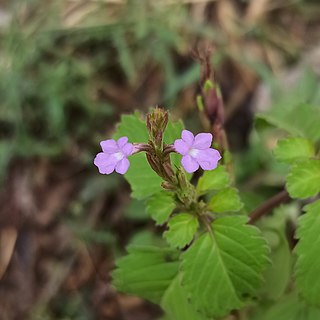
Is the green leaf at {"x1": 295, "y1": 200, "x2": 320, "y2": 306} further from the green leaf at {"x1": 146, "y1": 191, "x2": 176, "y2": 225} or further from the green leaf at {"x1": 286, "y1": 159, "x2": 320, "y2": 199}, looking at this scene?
the green leaf at {"x1": 146, "y1": 191, "x2": 176, "y2": 225}

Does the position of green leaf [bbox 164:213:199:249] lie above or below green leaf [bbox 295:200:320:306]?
above

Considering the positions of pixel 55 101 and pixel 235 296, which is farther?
pixel 55 101

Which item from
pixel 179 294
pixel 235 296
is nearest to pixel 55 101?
pixel 179 294

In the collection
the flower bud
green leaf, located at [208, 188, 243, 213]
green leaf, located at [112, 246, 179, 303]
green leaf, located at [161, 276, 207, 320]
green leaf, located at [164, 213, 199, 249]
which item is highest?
the flower bud

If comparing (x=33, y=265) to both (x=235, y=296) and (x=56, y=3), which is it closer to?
(x=56, y=3)

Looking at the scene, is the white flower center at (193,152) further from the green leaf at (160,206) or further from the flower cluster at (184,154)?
the green leaf at (160,206)

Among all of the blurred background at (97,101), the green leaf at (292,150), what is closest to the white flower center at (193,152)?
the green leaf at (292,150)

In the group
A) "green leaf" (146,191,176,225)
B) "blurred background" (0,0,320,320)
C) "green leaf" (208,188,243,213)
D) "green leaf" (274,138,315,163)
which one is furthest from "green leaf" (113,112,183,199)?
"blurred background" (0,0,320,320)
